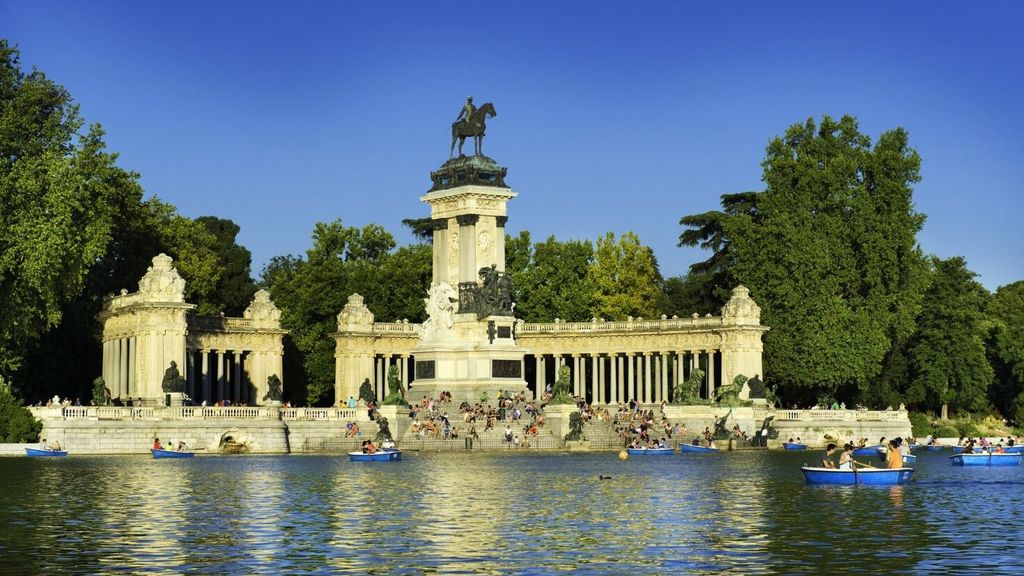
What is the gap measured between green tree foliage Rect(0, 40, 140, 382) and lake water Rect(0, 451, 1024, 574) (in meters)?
16.2

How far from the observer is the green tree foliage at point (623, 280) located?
378 ft

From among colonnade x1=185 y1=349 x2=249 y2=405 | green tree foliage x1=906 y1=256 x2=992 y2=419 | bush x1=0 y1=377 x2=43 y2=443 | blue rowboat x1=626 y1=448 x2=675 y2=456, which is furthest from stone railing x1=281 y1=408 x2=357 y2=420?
green tree foliage x1=906 y1=256 x2=992 y2=419

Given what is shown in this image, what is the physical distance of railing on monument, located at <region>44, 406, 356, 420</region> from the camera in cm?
7512

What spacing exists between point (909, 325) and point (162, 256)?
4196 cm

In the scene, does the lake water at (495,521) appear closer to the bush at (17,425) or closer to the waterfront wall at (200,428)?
the bush at (17,425)

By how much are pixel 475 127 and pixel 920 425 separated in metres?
32.0

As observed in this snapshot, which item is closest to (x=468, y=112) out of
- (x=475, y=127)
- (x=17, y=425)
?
(x=475, y=127)

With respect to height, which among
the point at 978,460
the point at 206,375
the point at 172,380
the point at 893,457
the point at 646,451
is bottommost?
the point at 978,460

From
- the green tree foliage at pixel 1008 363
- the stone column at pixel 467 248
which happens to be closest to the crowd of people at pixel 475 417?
the stone column at pixel 467 248

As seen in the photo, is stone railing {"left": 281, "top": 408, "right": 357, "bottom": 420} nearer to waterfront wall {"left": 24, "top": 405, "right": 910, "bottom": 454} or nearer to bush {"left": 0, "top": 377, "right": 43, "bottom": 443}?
waterfront wall {"left": 24, "top": 405, "right": 910, "bottom": 454}

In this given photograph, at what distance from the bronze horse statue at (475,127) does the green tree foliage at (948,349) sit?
98.4 ft

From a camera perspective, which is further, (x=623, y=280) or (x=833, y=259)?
(x=623, y=280)

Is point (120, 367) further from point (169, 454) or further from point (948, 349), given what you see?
point (948, 349)

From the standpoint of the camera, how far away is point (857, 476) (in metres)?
53.4
